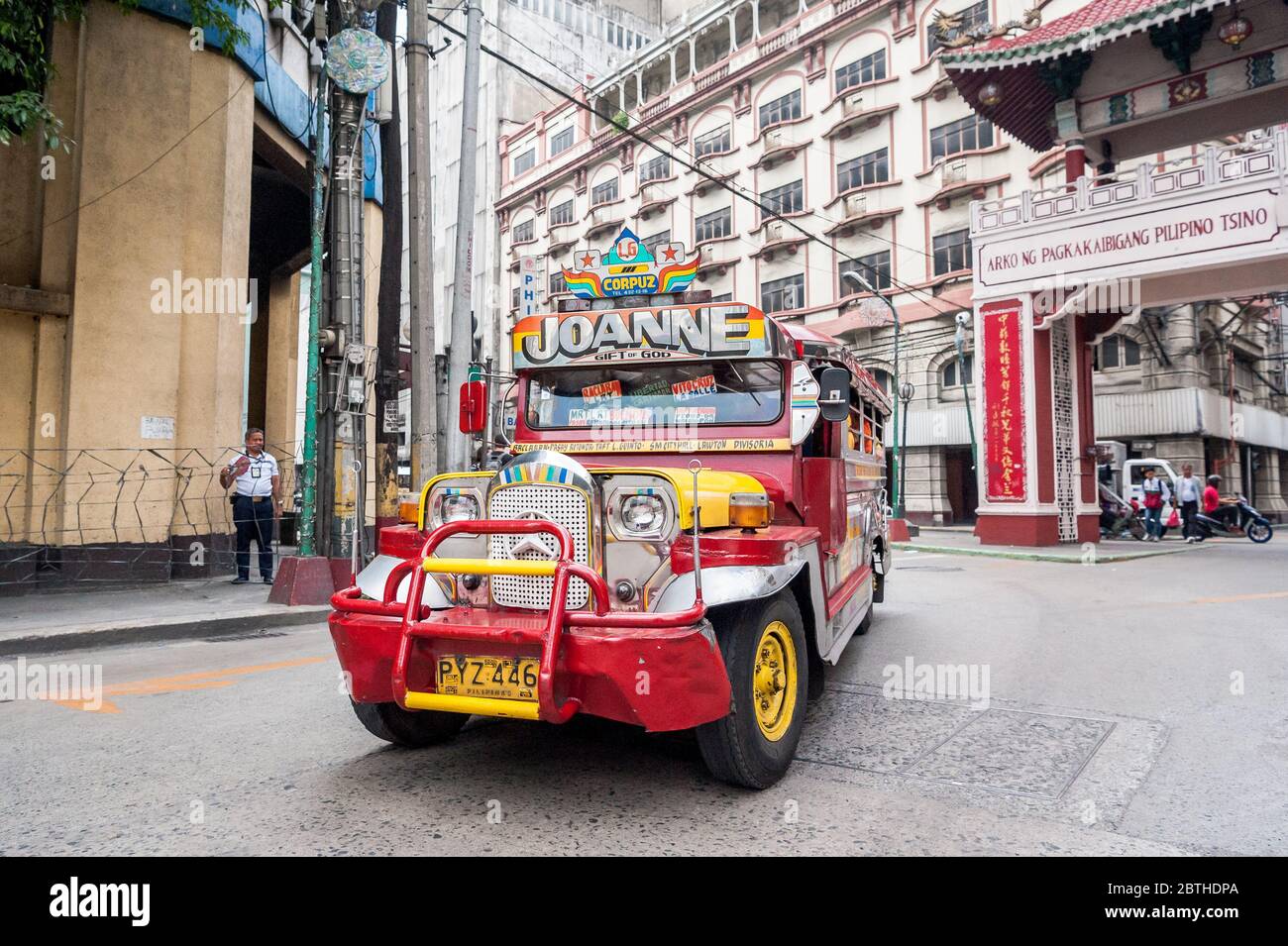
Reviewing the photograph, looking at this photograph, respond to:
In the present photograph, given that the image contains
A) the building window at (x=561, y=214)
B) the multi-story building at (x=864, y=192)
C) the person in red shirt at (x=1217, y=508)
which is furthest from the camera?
the building window at (x=561, y=214)

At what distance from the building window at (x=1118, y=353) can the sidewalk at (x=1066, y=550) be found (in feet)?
26.4

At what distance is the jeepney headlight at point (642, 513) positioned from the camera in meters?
3.54

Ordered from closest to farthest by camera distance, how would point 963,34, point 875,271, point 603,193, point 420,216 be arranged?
point 420,216 < point 963,34 < point 875,271 < point 603,193

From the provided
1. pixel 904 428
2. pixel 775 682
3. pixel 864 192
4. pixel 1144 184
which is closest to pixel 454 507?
pixel 775 682

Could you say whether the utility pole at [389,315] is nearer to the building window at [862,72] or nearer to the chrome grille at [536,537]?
the chrome grille at [536,537]

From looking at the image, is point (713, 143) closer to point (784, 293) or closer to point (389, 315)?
point (784, 293)

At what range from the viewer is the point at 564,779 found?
12.2ft

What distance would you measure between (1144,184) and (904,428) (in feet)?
42.3

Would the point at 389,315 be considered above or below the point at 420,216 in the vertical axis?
below

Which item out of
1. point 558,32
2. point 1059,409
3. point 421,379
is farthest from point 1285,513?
point 558,32

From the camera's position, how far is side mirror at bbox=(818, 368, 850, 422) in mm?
4574

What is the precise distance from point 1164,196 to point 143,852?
18060 millimetres

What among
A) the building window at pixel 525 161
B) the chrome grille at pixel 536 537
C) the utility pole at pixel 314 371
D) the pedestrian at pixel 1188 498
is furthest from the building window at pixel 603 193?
the chrome grille at pixel 536 537

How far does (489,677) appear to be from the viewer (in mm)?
3279
